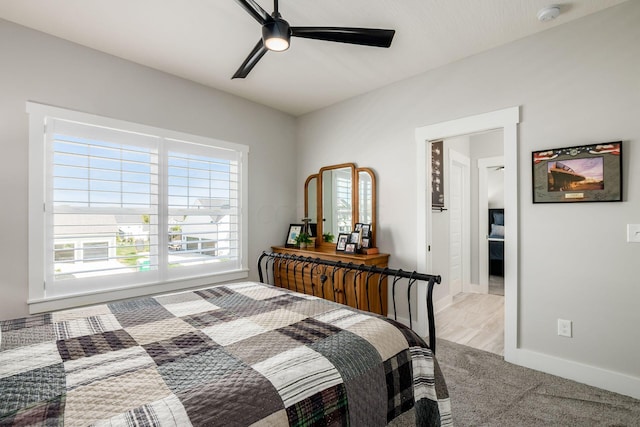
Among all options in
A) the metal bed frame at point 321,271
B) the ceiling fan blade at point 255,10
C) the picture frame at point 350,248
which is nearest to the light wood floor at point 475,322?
the metal bed frame at point 321,271

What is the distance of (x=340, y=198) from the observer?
12.4 feet

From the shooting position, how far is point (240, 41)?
2506mm

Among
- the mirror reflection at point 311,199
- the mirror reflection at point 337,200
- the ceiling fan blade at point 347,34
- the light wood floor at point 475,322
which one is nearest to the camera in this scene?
the ceiling fan blade at point 347,34

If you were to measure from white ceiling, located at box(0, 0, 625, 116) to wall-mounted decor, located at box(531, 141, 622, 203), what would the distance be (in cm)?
97

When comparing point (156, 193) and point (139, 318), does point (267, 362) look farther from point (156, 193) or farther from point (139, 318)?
point (156, 193)

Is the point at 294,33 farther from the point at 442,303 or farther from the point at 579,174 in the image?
the point at 442,303

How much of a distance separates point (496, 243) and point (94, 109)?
241 inches

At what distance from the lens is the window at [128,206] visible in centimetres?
244

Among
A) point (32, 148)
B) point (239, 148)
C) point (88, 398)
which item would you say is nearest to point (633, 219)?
point (88, 398)

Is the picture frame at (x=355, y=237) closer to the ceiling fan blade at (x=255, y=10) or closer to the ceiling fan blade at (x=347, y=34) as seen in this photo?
the ceiling fan blade at (x=347, y=34)

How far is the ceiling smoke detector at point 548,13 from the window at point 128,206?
9.70 feet

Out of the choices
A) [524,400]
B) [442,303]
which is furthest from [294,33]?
[442,303]

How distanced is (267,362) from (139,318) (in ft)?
2.84

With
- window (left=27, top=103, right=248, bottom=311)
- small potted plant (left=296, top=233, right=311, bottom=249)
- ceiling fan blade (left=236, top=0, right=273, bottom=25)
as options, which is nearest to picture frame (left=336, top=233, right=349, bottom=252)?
small potted plant (left=296, top=233, right=311, bottom=249)
